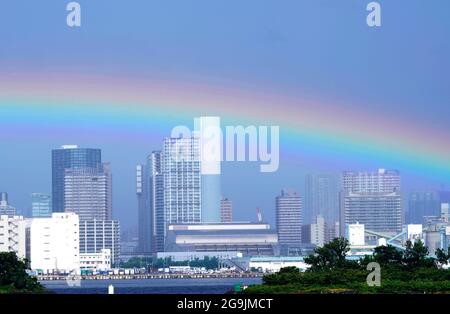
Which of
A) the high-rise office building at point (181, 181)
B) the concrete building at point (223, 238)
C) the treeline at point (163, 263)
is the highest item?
the high-rise office building at point (181, 181)

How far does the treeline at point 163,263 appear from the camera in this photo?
361ft

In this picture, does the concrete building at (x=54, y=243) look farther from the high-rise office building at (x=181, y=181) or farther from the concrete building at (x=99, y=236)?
the high-rise office building at (x=181, y=181)

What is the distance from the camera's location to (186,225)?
12950cm

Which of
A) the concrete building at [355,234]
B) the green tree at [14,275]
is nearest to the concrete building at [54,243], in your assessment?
the concrete building at [355,234]

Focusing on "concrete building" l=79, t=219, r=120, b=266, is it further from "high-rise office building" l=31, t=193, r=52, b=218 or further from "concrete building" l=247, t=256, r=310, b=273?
"concrete building" l=247, t=256, r=310, b=273

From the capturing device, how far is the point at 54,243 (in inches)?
3836

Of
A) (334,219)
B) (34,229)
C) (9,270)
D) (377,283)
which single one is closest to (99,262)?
(34,229)

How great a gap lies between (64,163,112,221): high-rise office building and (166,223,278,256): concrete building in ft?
37.4

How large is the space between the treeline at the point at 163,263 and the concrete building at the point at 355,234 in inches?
653

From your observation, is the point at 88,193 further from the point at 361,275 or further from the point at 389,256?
the point at 361,275

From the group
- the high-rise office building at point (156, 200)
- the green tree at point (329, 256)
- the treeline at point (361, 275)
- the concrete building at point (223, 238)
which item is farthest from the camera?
the concrete building at point (223, 238)

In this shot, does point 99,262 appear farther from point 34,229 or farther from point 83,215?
point 34,229

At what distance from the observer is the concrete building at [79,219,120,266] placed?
10973cm

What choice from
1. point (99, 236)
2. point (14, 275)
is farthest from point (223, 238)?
point (14, 275)
